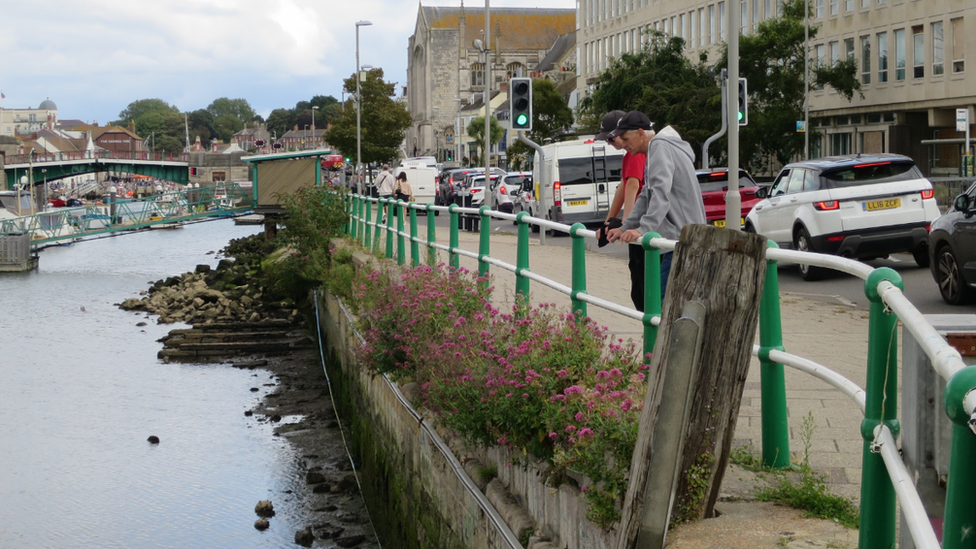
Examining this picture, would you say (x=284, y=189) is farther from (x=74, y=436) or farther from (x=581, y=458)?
(x=581, y=458)

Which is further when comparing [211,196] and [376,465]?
[211,196]

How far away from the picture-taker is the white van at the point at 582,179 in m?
30.6

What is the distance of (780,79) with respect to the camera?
51562 millimetres

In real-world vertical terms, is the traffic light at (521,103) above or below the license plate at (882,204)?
above

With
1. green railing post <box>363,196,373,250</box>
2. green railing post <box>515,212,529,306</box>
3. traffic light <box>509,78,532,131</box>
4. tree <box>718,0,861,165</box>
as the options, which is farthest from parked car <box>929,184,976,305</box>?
tree <box>718,0,861,165</box>

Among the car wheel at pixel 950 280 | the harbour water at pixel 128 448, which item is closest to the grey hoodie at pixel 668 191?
the harbour water at pixel 128 448

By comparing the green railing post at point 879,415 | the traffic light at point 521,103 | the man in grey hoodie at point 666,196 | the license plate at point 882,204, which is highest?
the traffic light at point 521,103

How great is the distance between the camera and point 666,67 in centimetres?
5659

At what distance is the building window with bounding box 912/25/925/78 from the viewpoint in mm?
A: 48231

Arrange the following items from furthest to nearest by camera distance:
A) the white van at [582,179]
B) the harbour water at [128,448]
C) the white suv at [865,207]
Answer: the white van at [582,179]
the white suv at [865,207]
the harbour water at [128,448]

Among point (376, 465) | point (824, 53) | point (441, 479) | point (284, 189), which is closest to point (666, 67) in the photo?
point (824, 53)

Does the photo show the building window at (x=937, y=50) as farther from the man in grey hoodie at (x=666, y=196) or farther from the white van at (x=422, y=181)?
the man in grey hoodie at (x=666, y=196)

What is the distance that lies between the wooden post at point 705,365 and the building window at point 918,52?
1876 inches

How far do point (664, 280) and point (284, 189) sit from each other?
39.3 m
